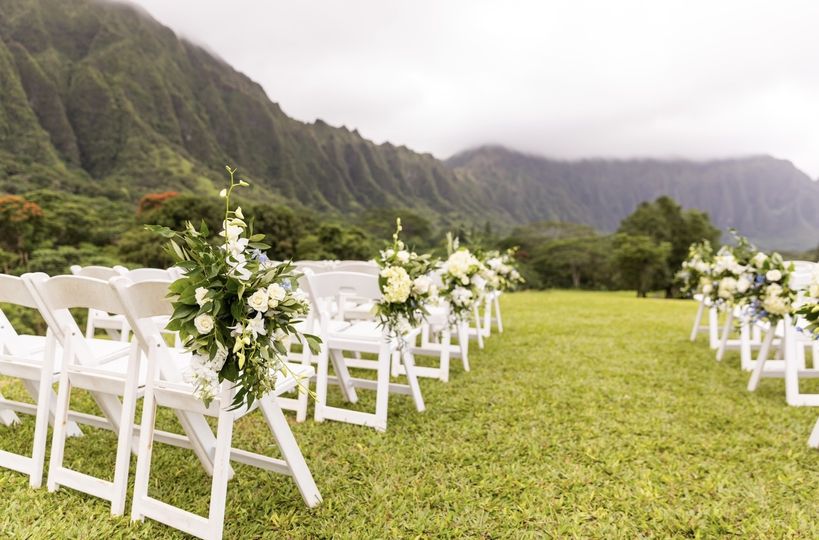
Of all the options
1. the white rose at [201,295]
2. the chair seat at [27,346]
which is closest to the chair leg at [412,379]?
the white rose at [201,295]

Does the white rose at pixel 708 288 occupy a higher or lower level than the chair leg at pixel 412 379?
higher

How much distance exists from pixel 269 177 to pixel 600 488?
321ft

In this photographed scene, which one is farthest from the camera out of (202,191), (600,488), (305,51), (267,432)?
(305,51)

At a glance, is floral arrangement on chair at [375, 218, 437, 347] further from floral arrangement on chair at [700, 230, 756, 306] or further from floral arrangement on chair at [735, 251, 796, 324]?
floral arrangement on chair at [700, 230, 756, 306]

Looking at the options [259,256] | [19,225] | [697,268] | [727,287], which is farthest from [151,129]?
[259,256]

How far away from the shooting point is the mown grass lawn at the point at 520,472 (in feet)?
6.63

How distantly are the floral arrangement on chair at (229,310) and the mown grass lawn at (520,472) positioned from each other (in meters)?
0.81

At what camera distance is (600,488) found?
7.73 ft

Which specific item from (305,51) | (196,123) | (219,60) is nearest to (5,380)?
(196,123)

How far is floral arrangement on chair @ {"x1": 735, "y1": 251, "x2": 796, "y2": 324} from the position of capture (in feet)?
12.4

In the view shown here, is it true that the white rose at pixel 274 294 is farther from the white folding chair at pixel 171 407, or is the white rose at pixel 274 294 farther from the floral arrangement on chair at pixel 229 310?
the white folding chair at pixel 171 407

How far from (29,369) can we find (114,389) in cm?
70

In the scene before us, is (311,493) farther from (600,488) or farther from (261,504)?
(600,488)

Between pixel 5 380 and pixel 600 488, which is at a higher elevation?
pixel 600 488
